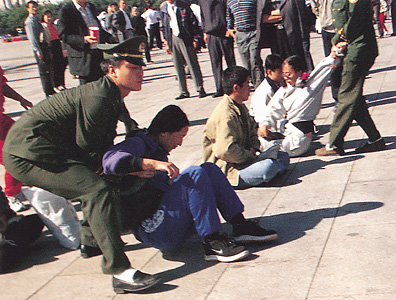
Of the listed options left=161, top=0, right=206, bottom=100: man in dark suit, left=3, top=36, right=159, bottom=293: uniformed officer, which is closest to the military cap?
A: left=3, top=36, right=159, bottom=293: uniformed officer

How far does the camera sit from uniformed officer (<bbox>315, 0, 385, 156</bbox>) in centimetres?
553

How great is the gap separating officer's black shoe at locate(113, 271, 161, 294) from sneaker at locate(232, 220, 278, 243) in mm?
724

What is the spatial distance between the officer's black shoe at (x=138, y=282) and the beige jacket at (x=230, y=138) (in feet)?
5.65

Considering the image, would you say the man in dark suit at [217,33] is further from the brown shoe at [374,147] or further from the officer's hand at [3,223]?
the officer's hand at [3,223]

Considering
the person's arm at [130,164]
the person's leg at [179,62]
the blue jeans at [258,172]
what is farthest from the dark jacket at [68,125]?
the person's leg at [179,62]

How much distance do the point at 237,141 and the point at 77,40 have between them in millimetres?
2952

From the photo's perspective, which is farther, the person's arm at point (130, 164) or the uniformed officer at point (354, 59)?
the uniformed officer at point (354, 59)

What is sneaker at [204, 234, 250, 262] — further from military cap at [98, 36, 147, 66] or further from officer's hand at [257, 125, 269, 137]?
officer's hand at [257, 125, 269, 137]

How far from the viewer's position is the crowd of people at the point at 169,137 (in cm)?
360

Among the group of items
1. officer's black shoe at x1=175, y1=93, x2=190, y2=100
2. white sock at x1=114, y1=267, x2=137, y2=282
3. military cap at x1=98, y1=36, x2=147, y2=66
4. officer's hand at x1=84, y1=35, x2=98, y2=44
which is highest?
military cap at x1=98, y1=36, x2=147, y2=66

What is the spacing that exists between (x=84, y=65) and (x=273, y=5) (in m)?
2.92

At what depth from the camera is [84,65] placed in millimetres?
7309

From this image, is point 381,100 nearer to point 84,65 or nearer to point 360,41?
point 360,41

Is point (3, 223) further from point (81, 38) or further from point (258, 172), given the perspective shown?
point (81, 38)
